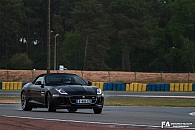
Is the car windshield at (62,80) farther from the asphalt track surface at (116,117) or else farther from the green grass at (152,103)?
the green grass at (152,103)

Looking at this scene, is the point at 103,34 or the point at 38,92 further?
the point at 103,34

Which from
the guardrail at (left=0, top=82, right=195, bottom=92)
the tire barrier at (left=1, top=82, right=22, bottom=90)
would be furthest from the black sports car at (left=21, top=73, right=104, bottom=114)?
the tire barrier at (left=1, top=82, right=22, bottom=90)

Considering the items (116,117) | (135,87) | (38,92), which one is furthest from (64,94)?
(135,87)

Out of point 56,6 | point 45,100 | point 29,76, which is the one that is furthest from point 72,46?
point 45,100

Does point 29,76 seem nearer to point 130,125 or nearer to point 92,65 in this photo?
point 92,65

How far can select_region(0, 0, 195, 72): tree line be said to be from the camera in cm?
10225

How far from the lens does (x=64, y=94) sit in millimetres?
17891

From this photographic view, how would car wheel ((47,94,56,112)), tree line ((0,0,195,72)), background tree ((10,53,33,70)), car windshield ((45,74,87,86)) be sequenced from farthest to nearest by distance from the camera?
tree line ((0,0,195,72)) → background tree ((10,53,33,70)) → car windshield ((45,74,87,86)) → car wheel ((47,94,56,112))

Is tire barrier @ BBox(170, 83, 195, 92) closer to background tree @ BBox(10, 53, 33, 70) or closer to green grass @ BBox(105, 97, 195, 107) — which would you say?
green grass @ BBox(105, 97, 195, 107)

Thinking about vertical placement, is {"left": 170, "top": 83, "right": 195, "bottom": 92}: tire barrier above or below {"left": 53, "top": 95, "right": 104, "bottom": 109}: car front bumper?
below

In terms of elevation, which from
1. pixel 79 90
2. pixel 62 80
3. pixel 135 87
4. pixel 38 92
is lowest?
pixel 135 87

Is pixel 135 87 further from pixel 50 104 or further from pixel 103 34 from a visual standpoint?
pixel 103 34

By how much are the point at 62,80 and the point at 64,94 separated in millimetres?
1285

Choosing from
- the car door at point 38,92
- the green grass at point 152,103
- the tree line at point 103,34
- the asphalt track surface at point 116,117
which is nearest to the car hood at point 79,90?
the asphalt track surface at point 116,117
